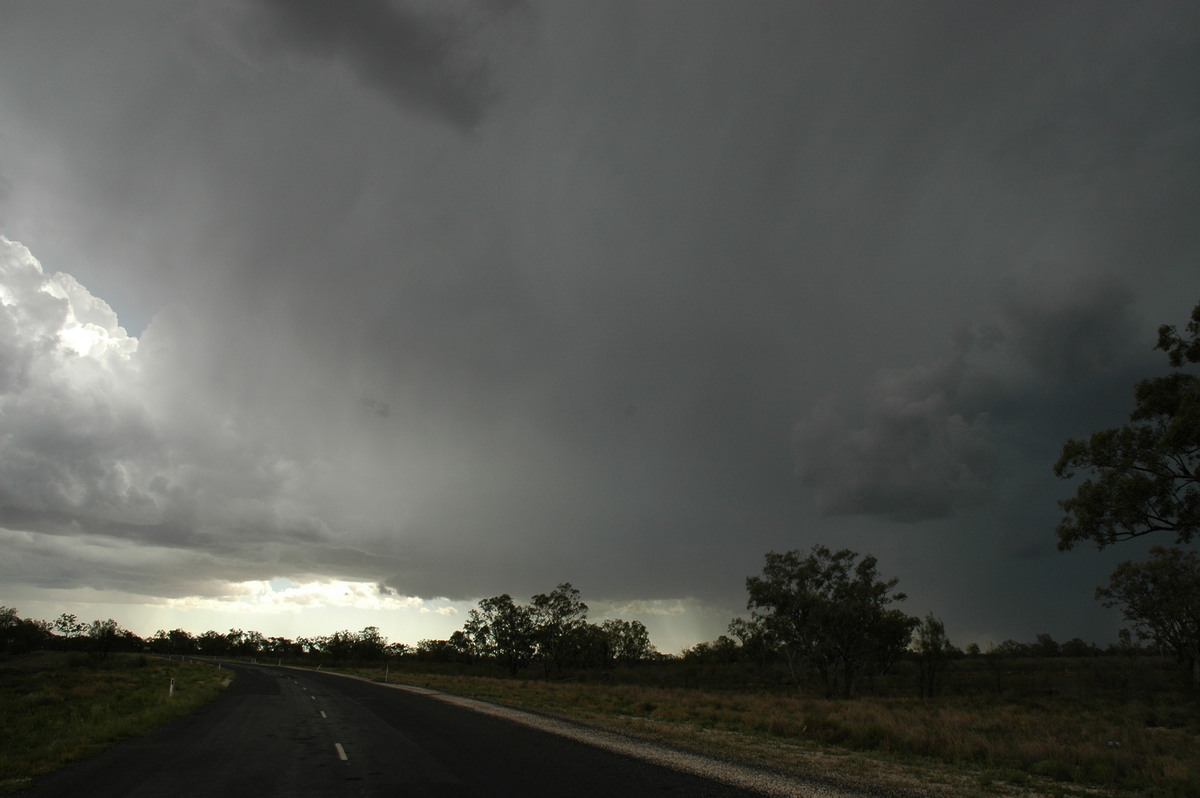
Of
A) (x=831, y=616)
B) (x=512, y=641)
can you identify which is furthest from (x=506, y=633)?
(x=831, y=616)

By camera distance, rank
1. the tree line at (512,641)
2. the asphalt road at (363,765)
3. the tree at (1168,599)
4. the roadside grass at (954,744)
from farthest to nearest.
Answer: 1. the tree line at (512,641)
2. the tree at (1168,599)
3. the roadside grass at (954,744)
4. the asphalt road at (363,765)

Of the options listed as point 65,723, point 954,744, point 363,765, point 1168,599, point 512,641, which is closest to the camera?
point 363,765

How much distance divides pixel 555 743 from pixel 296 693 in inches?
1073

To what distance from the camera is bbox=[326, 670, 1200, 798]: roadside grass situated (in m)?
13.7

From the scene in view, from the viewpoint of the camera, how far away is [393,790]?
10.8 m

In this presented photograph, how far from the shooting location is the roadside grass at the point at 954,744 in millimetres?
13688

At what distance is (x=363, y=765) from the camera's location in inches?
522

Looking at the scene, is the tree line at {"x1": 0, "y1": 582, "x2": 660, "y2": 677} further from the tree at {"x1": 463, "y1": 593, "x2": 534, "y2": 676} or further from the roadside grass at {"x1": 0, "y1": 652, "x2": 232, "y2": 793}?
the roadside grass at {"x1": 0, "y1": 652, "x2": 232, "y2": 793}

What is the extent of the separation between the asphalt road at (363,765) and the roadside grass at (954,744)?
4.14 meters

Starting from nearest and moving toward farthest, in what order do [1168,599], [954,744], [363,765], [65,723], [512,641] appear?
[363,765], [954,744], [65,723], [1168,599], [512,641]

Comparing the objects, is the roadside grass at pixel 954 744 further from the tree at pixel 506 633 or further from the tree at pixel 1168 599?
the tree at pixel 506 633

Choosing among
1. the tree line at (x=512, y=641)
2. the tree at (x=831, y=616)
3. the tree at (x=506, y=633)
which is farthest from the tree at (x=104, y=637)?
the tree at (x=831, y=616)

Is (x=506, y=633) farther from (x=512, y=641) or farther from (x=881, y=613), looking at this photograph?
(x=881, y=613)

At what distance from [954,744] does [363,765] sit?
50.4 ft
